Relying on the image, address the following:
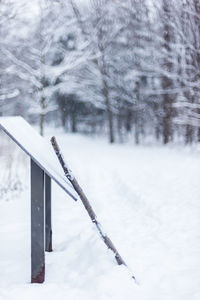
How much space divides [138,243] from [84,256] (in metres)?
0.79

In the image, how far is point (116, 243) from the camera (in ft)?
15.0

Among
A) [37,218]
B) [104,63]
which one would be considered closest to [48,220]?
[37,218]

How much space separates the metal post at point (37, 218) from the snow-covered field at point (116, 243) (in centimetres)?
26

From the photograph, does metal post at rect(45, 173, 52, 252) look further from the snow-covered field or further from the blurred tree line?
the blurred tree line

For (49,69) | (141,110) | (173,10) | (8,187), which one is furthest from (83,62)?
(8,187)

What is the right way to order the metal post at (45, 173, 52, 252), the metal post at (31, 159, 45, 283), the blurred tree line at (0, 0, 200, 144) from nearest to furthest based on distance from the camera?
the metal post at (31, 159, 45, 283), the metal post at (45, 173, 52, 252), the blurred tree line at (0, 0, 200, 144)

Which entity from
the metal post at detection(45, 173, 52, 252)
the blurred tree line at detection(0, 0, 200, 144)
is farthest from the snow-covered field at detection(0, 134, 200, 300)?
the blurred tree line at detection(0, 0, 200, 144)

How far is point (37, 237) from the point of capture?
11.0 ft

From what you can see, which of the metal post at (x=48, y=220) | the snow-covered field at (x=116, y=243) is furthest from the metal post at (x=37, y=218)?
the metal post at (x=48, y=220)

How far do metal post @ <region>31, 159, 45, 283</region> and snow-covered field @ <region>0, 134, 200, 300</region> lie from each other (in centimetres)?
26

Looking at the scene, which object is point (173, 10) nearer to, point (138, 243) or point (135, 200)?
point (135, 200)

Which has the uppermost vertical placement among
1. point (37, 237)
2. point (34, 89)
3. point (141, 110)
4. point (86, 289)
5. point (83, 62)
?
point (83, 62)

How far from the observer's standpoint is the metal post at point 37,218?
3.29 metres

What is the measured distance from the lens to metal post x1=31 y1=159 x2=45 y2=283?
10.8ft
